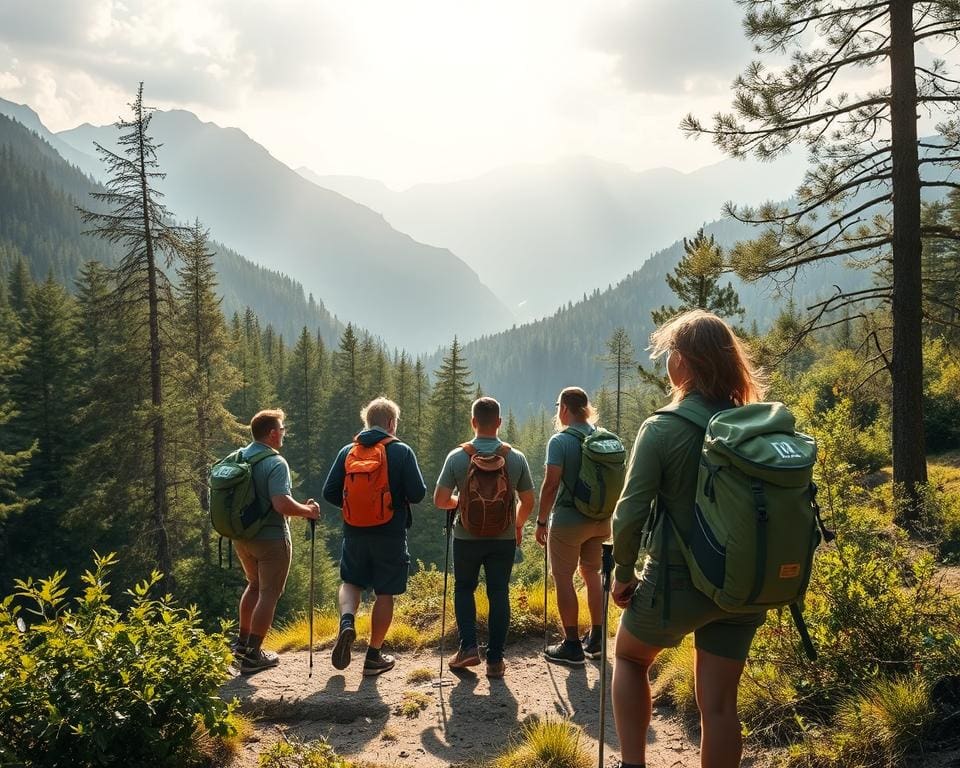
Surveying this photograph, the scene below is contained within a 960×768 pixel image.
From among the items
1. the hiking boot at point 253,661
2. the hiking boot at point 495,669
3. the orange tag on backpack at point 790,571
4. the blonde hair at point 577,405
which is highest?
the blonde hair at point 577,405

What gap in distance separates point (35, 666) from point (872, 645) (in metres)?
4.54

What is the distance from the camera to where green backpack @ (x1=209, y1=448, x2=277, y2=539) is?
218 inches

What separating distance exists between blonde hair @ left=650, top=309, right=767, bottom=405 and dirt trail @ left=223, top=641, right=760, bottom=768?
88.9 inches

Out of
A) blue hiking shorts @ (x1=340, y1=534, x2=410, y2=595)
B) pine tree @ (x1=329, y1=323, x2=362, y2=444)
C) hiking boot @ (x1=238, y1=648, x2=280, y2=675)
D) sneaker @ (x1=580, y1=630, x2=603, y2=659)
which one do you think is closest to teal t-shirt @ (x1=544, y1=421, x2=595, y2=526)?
sneaker @ (x1=580, y1=630, x2=603, y2=659)

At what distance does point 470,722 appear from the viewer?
A: 15.8ft

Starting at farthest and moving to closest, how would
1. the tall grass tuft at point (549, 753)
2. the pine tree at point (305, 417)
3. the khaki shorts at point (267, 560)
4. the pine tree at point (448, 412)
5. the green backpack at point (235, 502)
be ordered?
1. the pine tree at point (305, 417)
2. the pine tree at point (448, 412)
3. the khaki shorts at point (267, 560)
4. the green backpack at point (235, 502)
5. the tall grass tuft at point (549, 753)

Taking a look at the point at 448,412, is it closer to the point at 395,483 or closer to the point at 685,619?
the point at 395,483

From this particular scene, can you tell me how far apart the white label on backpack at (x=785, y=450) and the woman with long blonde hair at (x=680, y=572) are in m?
0.34

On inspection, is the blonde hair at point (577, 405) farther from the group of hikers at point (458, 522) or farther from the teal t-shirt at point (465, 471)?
the teal t-shirt at point (465, 471)

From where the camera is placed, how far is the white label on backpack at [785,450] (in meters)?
2.42

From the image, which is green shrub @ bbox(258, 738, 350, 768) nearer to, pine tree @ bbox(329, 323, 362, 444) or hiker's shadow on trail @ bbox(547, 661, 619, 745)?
hiker's shadow on trail @ bbox(547, 661, 619, 745)

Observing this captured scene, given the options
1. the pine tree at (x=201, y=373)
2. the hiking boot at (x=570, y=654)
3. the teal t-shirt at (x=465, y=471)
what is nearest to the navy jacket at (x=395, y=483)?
the teal t-shirt at (x=465, y=471)

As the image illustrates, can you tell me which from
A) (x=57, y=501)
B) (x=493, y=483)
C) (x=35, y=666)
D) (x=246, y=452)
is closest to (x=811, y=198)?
(x=493, y=483)

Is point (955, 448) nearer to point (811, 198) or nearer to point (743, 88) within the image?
point (811, 198)
